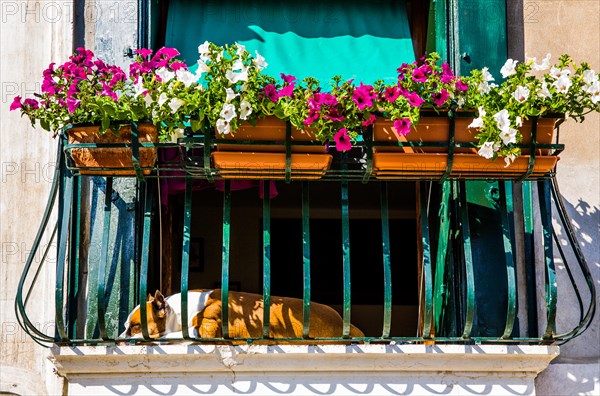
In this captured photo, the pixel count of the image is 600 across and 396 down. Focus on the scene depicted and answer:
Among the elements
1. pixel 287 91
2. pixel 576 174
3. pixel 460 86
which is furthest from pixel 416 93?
pixel 576 174

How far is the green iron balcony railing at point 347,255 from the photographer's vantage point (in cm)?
495

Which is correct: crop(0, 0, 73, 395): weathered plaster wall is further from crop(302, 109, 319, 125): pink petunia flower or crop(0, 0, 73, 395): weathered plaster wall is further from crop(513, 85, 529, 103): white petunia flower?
crop(513, 85, 529, 103): white petunia flower

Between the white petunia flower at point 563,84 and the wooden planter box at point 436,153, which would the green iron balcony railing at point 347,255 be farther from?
the white petunia flower at point 563,84

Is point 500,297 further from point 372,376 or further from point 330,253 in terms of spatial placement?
point 330,253

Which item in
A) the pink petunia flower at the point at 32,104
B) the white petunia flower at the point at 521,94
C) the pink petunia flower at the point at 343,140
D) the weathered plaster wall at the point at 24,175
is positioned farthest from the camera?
the weathered plaster wall at the point at 24,175

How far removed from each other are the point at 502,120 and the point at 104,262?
68.6 inches

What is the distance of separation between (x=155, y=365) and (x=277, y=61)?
1.68 m

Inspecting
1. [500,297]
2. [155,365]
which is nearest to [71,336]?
[155,365]

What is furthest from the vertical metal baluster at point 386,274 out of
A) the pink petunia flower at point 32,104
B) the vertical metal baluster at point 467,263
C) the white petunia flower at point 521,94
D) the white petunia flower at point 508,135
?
the pink petunia flower at point 32,104

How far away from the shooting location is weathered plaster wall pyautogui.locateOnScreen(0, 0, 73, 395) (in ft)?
17.7

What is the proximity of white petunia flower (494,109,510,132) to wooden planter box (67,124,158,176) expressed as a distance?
1.39 metres

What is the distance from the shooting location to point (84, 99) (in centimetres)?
491

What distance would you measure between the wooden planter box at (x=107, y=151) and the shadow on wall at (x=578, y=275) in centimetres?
192

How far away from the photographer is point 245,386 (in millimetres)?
5031
